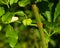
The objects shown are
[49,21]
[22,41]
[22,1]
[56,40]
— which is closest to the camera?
[22,1]

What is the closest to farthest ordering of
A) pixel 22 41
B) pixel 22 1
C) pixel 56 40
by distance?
1. pixel 22 1
2. pixel 56 40
3. pixel 22 41

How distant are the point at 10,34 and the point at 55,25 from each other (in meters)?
0.25

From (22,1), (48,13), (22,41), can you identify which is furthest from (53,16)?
(22,41)

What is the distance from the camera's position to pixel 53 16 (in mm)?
1229

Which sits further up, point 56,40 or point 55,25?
point 55,25

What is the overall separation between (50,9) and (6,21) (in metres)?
0.27

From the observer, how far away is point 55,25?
118cm

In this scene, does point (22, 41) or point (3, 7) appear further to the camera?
point (22, 41)

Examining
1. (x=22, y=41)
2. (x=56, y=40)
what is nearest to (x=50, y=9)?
(x=56, y=40)

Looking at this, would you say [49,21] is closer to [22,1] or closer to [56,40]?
[22,1]

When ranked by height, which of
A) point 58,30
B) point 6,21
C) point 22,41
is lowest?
point 22,41

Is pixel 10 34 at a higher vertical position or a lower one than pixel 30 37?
higher

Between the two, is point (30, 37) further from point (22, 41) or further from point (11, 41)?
point (11, 41)

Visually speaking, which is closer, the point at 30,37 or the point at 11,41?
the point at 11,41
